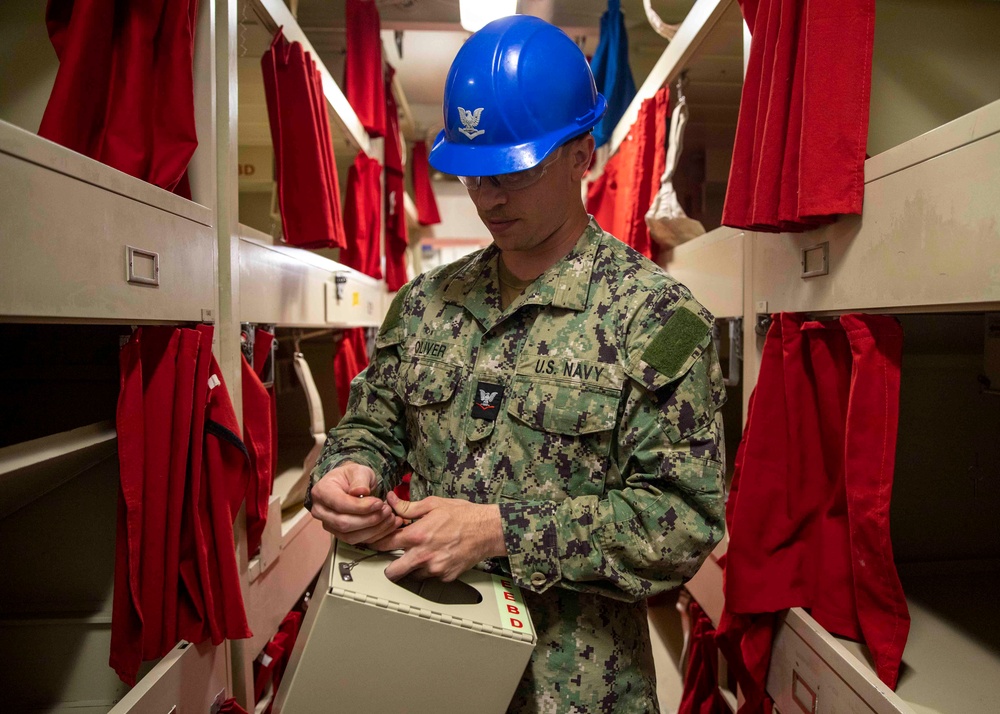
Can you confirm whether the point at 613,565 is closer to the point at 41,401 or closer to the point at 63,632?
the point at 63,632

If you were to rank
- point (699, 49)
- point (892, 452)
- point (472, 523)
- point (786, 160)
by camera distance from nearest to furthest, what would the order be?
point (472, 523)
point (892, 452)
point (786, 160)
point (699, 49)

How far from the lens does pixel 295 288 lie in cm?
234

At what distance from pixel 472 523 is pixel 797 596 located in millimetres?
913

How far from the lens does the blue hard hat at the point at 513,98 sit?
110cm

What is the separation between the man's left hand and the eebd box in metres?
0.04

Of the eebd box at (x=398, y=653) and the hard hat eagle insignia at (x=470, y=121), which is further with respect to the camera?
the hard hat eagle insignia at (x=470, y=121)

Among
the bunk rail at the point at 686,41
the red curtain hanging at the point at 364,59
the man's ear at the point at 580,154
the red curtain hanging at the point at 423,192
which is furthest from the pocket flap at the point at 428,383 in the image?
the red curtain hanging at the point at 423,192

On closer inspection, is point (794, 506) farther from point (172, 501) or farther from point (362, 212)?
point (362, 212)

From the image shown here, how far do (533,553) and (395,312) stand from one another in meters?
0.64

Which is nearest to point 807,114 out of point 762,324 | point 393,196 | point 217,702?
point 762,324

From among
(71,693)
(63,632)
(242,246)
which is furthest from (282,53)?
(71,693)

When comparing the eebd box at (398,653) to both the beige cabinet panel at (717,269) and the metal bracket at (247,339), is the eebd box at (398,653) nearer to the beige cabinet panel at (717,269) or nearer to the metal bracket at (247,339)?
the metal bracket at (247,339)

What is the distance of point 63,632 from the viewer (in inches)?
60.3

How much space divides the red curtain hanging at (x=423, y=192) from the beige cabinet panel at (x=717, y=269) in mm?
4180
